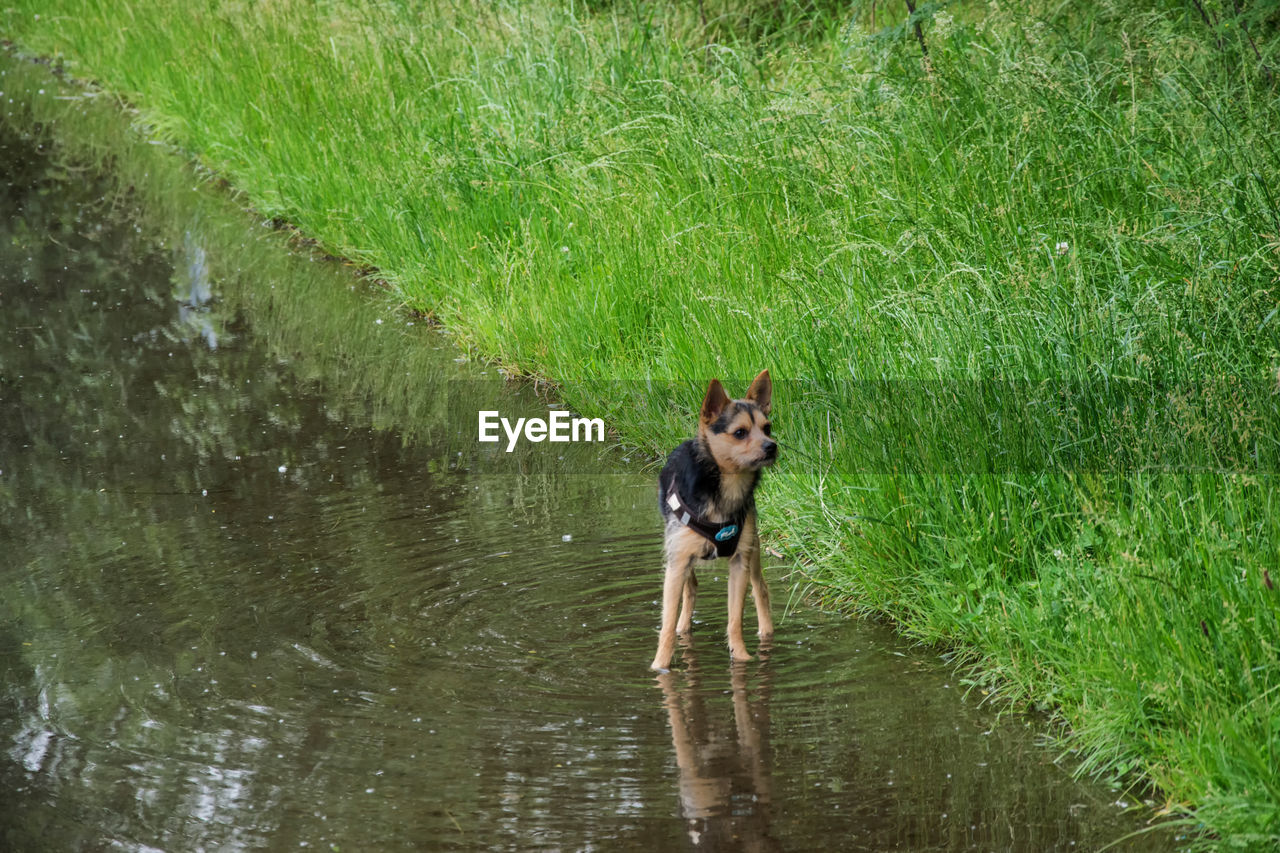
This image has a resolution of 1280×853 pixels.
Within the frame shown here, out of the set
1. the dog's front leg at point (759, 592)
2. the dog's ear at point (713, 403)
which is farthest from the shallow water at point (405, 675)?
the dog's ear at point (713, 403)

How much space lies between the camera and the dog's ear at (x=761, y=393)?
16.2 feet

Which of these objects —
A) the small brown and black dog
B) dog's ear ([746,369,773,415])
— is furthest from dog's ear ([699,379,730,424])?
dog's ear ([746,369,773,415])

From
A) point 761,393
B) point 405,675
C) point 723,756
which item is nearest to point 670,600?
point 723,756

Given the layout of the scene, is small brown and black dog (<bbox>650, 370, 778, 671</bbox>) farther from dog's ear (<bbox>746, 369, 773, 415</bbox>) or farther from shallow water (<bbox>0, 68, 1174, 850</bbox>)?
shallow water (<bbox>0, 68, 1174, 850</bbox>)

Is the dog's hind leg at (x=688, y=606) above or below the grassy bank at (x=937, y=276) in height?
below

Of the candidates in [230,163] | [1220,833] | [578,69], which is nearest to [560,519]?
[1220,833]

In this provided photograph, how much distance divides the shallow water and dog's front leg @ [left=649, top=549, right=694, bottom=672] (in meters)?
0.09

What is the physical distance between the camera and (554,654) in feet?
16.5

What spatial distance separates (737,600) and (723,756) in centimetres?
71

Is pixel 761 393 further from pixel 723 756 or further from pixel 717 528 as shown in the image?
pixel 723 756

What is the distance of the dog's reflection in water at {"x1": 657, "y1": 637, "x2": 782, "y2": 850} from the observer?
12.9 ft

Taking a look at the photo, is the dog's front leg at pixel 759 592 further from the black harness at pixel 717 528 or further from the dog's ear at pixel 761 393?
the dog's ear at pixel 761 393

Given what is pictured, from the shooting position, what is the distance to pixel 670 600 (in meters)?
4.82

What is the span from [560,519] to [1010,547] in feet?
7.49
